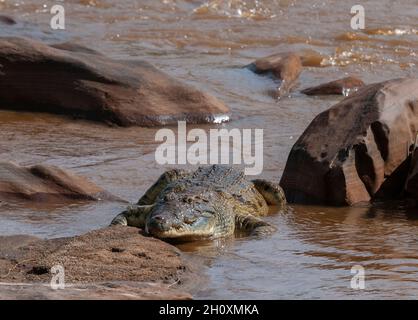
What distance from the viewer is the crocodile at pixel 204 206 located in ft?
21.4

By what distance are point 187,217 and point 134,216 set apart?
51 cm

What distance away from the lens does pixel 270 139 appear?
9.87 metres

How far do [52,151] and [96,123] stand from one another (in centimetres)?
133

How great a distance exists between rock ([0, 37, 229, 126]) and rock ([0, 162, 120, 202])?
2.92 metres

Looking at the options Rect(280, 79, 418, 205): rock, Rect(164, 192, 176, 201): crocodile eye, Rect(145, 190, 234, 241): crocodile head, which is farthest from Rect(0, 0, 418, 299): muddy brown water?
Rect(164, 192, 176, 201): crocodile eye

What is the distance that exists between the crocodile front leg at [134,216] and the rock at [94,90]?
145 inches

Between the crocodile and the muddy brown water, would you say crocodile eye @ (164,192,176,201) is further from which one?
the muddy brown water

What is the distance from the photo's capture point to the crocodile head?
639cm

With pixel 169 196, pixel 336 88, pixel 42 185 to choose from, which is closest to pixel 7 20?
pixel 336 88

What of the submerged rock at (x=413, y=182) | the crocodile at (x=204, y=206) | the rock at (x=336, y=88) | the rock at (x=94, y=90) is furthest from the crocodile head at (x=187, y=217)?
the rock at (x=336, y=88)

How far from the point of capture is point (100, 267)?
559 centimetres

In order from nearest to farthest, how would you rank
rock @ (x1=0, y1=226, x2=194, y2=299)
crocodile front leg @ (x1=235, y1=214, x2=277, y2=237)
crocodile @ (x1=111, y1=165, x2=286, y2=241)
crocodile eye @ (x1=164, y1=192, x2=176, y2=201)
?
rock @ (x1=0, y1=226, x2=194, y2=299) → crocodile @ (x1=111, y1=165, x2=286, y2=241) → crocodile eye @ (x1=164, y1=192, x2=176, y2=201) → crocodile front leg @ (x1=235, y1=214, x2=277, y2=237)

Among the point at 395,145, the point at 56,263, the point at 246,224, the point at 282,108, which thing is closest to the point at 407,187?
the point at 395,145

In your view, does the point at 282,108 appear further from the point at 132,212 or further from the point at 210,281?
the point at 210,281
